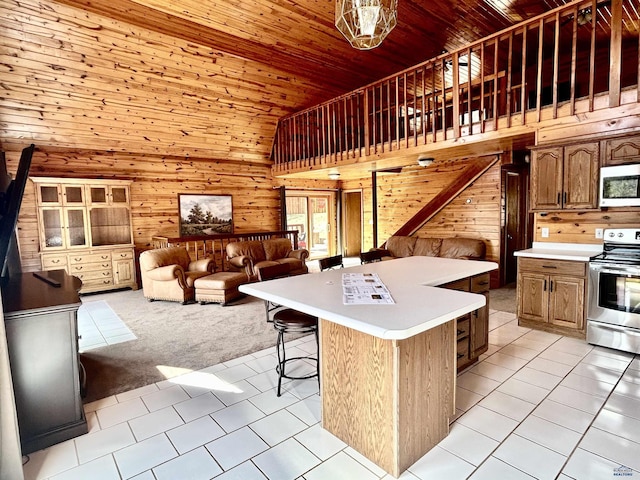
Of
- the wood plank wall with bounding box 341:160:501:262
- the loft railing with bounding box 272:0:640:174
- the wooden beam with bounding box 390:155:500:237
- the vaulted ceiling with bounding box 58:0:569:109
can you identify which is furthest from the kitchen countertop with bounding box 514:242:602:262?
the vaulted ceiling with bounding box 58:0:569:109

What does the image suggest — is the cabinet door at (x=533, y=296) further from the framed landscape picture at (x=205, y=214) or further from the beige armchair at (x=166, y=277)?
the framed landscape picture at (x=205, y=214)

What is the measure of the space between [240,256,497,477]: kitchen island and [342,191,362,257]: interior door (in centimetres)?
840

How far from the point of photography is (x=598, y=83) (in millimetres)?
6324

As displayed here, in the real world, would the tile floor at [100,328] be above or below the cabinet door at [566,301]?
below

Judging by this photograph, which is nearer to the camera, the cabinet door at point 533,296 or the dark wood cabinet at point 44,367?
the dark wood cabinet at point 44,367

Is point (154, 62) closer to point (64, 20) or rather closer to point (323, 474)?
point (64, 20)

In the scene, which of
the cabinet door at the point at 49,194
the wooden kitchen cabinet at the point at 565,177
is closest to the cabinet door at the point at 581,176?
the wooden kitchen cabinet at the point at 565,177

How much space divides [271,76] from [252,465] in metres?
6.24

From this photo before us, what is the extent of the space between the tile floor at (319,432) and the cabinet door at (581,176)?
1657 millimetres

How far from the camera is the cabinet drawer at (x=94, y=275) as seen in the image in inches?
254

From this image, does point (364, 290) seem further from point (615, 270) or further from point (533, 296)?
point (533, 296)

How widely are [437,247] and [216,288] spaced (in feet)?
13.9

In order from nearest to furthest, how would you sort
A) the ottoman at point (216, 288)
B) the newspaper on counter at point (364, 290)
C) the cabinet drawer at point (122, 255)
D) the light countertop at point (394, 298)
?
the light countertop at point (394, 298), the newspaper on counter at point (364, 290), the ottoman at point (216, 288), the cabinet drawer at point (122, 255)

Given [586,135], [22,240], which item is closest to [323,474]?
[586,135]
